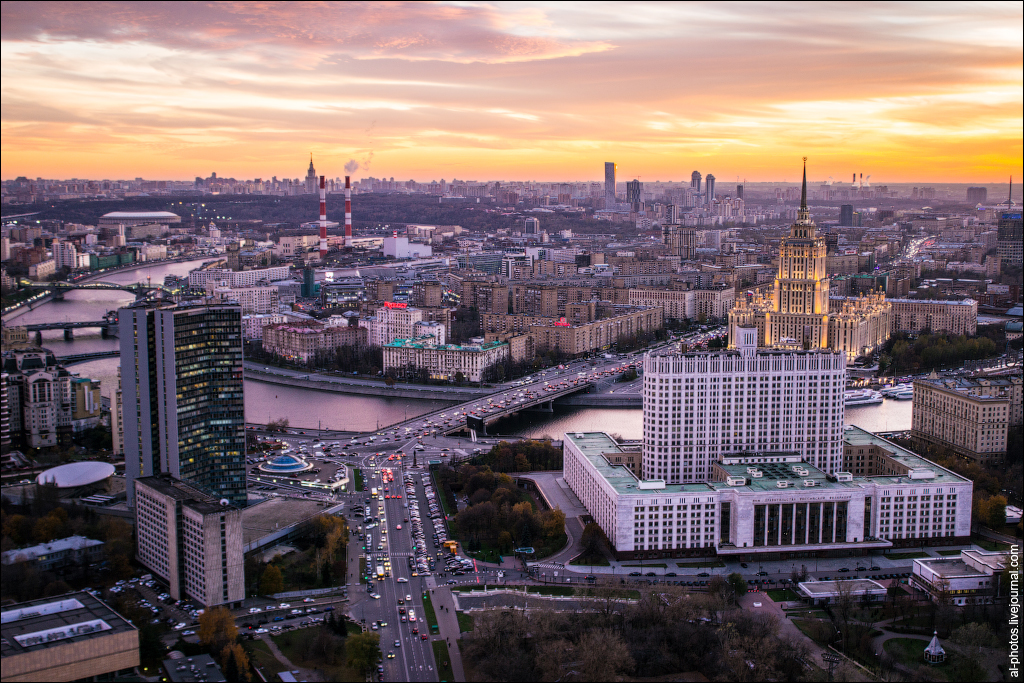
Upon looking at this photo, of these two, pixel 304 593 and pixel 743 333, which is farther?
pixel 743 333


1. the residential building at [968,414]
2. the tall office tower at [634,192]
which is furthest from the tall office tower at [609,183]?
the residential building at [968,414]

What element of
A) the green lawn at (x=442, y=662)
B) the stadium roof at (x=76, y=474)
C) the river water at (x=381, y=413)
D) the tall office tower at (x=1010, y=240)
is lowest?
the green lawn at (x=442, y=662)

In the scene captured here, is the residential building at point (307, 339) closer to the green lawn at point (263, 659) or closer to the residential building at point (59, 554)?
the residential building at point (59, 554)

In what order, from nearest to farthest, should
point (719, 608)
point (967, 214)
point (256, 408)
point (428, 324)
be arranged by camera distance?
point (719, 608), point (256, 408), point (428, 324), point (967, 214)

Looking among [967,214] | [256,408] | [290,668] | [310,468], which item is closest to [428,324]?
[256,408]

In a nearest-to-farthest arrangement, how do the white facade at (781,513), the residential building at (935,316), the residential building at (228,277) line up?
the white facade at (781,513) → the residential building at (935,316) → the residential building at (228,277)

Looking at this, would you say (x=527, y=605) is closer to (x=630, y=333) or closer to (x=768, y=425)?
(x=768, y=425)
